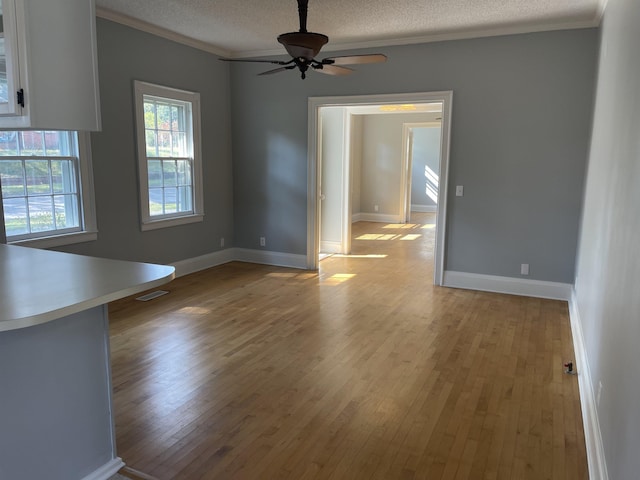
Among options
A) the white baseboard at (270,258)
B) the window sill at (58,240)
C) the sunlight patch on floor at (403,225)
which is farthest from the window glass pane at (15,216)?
the sunlight patch on floor at (403,225)

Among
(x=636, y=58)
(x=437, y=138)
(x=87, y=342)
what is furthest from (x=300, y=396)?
(x=437, y=138)

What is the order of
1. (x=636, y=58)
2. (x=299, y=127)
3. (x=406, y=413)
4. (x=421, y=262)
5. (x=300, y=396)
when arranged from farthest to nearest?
(x=421, y=262) → (x=299, y=127) → (x=300, y=396) → (x=406, y=413) → (x=636, y=58)

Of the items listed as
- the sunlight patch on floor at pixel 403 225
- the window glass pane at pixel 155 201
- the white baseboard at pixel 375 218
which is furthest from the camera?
the white baseboard at pixel 375 218

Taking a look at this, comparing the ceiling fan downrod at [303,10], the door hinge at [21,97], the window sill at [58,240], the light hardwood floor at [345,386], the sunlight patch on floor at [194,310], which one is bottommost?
the light hardwood floor at [345,386]

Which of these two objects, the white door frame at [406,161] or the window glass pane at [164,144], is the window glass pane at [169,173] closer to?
the window glass pane at [164,144]

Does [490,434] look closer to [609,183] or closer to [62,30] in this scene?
[609,183]

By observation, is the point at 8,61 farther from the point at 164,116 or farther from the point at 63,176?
the point at 164,116

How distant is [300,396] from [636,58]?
2.48 meters

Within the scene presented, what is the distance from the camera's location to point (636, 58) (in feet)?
7.22

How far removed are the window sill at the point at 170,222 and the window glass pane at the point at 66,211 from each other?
0.77 m

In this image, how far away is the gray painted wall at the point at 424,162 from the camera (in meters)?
13.1

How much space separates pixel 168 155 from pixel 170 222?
0.77 metres

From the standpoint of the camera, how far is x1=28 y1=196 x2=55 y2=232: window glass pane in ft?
13.5

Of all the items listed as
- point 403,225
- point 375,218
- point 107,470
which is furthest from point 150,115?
point 375,218
